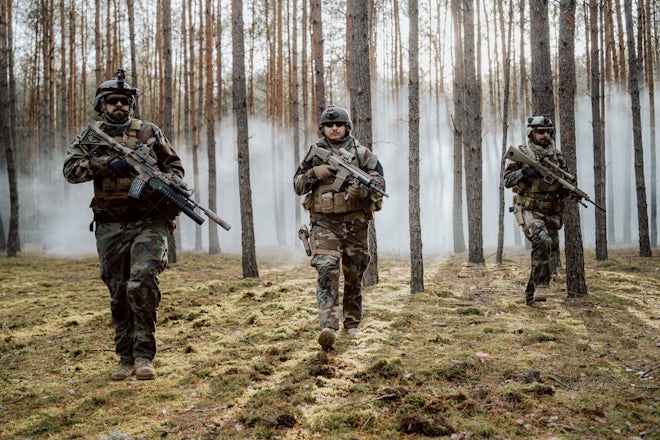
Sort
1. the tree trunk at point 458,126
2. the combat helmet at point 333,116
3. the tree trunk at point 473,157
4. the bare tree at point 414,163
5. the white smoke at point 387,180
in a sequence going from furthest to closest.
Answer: the white smoke at point 387,180 → the tree trunk at point 458,126 → the tree trunk at point 473,157 → the bare tree at point 414,163 → the combat helmet at point 333,116

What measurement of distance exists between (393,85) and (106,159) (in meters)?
25.1

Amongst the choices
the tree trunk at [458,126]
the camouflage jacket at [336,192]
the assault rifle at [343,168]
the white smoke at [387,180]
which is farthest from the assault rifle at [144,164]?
the white smoke at [387,180]

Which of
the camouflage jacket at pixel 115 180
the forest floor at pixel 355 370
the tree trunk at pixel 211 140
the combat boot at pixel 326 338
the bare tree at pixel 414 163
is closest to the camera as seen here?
the forest floor at pixel 355 370

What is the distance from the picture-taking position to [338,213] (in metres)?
5.39

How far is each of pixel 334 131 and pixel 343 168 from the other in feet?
1.71

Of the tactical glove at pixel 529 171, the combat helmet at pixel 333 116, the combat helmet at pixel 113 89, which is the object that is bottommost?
the tactical glove at pixel 529 171

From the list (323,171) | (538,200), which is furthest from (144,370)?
(538,200)

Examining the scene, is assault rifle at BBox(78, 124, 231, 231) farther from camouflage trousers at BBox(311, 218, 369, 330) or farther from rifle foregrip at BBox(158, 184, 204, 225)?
camouflage trousers at BBox(311, 218, 369, 330)

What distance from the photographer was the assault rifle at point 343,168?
5.11 metres

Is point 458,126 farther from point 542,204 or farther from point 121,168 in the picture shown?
point 121,168

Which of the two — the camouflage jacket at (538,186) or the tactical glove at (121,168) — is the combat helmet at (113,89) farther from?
the camouflage jacket at (538,186)

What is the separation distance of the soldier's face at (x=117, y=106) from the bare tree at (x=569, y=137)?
18.3 ft

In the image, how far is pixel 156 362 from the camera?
498 centimetres

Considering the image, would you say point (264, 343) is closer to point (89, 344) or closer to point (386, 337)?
point (386, 337)
